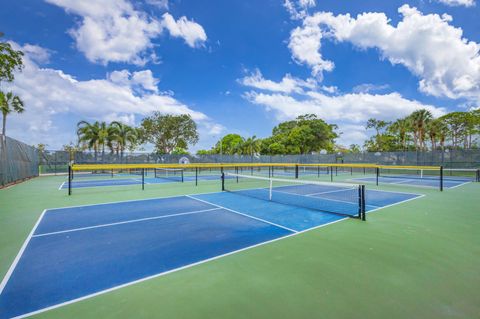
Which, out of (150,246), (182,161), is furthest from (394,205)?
(182,161)

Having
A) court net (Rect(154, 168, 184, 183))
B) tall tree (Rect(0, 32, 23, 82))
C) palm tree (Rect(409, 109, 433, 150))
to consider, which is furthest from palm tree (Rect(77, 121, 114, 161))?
palm tree (Rect(409, 109, 433, 150))

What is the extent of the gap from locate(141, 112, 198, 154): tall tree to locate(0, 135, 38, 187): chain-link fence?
2363cm

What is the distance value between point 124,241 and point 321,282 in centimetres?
365

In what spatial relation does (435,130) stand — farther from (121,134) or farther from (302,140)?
(121,134)

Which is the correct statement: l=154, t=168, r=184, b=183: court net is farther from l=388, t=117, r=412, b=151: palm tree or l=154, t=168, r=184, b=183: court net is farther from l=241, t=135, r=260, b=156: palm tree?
l=388, t=117, r=412, b=151: palm tree

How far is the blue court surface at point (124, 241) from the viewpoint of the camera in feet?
9.61

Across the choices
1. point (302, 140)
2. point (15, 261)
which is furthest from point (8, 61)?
point (302, 140)

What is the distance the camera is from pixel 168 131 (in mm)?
44344

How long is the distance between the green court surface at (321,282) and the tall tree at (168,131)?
1599 inches

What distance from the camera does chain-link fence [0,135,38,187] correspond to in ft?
42.6

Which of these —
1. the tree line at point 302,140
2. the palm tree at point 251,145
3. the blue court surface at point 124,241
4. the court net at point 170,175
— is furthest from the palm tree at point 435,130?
the blue court surface at point 124,241

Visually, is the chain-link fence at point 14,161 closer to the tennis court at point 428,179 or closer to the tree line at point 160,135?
the tree line at point 160,135

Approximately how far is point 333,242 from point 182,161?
26.1 metres

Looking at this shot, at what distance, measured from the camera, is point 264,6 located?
775 inches
